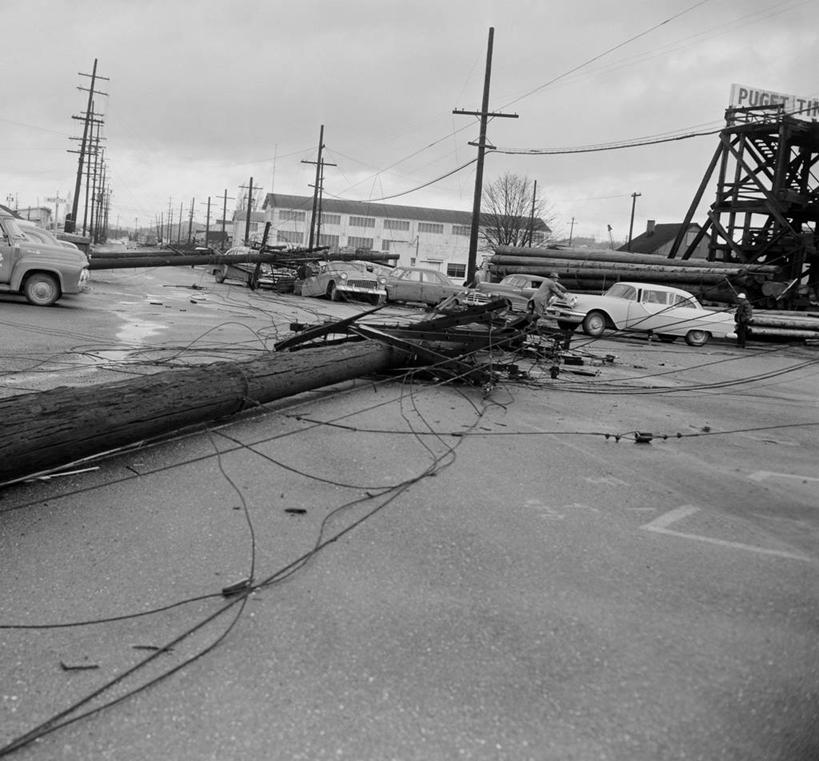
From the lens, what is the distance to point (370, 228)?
10388 cm

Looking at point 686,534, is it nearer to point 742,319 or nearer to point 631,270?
point 742,319

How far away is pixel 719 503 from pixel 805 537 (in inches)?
29.5

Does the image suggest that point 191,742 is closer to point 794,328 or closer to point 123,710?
point 123,710

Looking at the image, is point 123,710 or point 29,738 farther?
point 123,710

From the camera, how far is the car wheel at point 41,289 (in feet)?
59.4

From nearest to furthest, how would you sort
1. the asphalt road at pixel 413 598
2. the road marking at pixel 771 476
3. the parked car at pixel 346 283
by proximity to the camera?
1. the asphalt road at pixel 413 598
2. the road marking at pixel 771 476
3. the parked car at pixel 346 283

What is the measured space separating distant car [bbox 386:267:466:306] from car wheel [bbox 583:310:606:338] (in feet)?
29.5

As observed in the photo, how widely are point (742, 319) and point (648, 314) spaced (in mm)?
2413

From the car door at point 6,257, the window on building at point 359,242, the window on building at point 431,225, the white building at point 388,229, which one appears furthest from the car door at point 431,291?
the window on building at point 359,242

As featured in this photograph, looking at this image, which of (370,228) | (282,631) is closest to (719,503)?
(282,631)

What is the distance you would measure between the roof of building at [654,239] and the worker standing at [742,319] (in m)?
49.9

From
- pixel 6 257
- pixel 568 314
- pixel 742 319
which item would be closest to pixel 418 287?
pixel 568 314

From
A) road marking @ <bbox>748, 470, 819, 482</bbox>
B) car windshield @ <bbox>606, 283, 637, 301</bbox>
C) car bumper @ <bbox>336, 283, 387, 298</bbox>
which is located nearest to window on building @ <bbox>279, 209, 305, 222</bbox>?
car bumper @ <bbox>336, 283, 387, 298</bbox>

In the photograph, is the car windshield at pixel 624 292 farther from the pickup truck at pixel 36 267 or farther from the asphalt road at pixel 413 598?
the asphalt road at pixel 413 598
